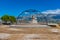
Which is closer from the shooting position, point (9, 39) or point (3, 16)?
point (9, 39)

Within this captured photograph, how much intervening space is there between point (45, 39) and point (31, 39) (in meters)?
0.88

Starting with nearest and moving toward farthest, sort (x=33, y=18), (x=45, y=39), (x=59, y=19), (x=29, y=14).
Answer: (x=45, y=39) → (x=33, y=18) → (x=29, y=14) → (x=59, y=19)

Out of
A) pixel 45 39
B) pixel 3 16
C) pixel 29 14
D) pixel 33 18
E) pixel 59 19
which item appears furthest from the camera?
pixel 3 16

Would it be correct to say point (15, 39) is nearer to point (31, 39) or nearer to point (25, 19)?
point (31, 39)

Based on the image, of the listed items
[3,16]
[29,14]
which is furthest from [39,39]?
[3,16]

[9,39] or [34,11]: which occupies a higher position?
[34,11]

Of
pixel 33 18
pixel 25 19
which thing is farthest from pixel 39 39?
pixel 25 19

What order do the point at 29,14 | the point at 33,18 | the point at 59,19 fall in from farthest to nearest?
the point at 59,19
the point at 29,14
the point at 33,18

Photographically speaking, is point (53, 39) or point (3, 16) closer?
point (53, 39)

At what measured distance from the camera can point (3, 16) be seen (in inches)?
2945

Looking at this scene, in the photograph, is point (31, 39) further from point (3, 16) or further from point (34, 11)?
point (3, 16)

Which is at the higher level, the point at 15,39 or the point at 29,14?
the point at 29,14

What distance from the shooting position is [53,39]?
34.9 ft

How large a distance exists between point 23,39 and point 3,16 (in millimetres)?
65187
